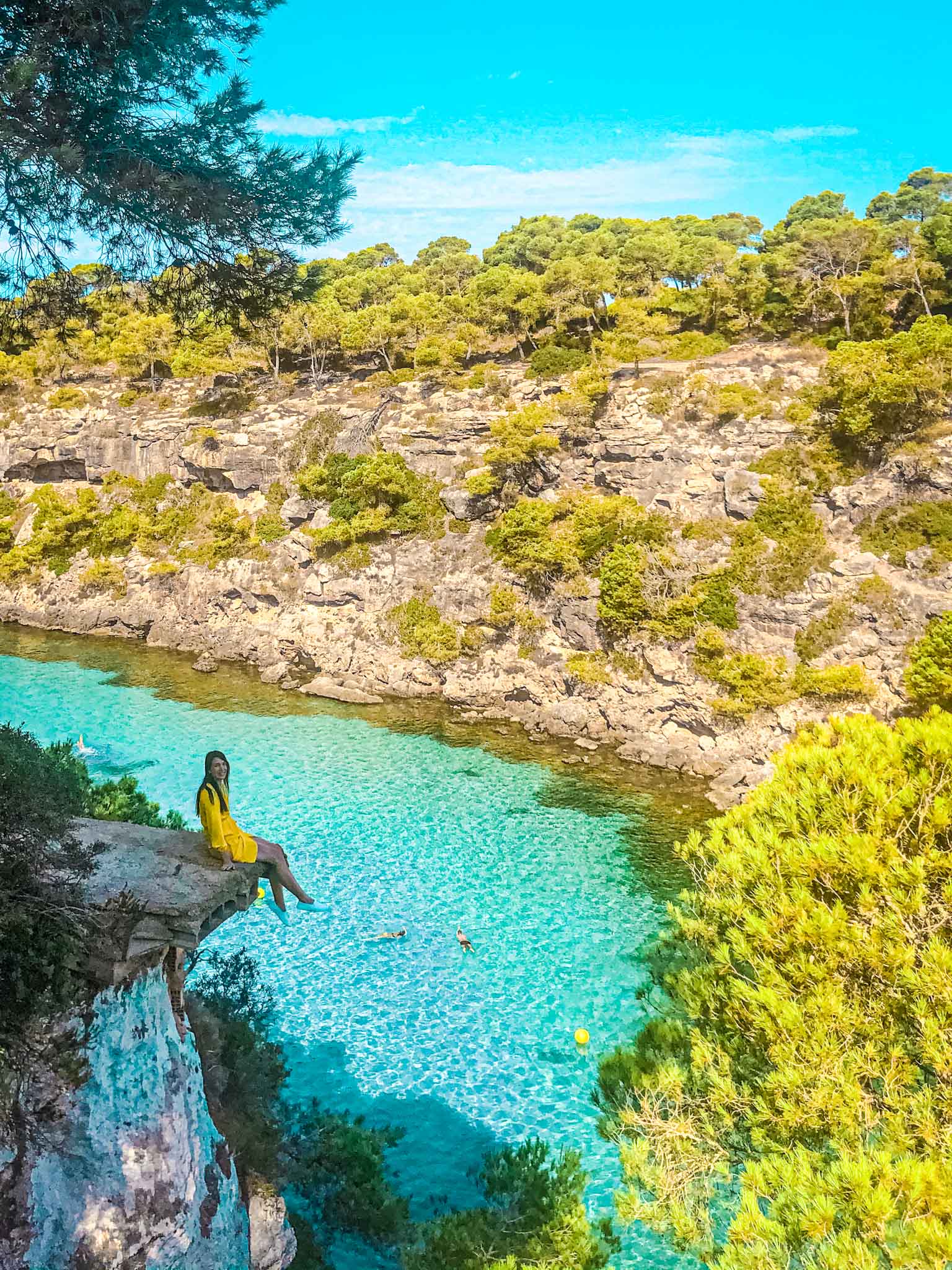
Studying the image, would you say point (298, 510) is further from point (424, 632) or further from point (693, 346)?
point (693, 346)

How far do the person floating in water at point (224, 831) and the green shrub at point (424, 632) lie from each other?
19.9m

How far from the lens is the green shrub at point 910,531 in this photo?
71.2 ft

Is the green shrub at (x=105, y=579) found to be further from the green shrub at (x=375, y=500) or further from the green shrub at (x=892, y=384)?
the green shrub at (x=892, y=384)

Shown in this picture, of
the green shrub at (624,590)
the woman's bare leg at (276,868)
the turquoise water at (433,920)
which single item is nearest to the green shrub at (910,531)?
the green shrub at (624,590)

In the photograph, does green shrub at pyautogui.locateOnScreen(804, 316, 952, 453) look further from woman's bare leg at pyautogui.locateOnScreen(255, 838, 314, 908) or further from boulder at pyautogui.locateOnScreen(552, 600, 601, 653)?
woman's bare leg at pyautogui.locateOnScreen(255, 838, 314, 908)

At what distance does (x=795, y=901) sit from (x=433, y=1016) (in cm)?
754

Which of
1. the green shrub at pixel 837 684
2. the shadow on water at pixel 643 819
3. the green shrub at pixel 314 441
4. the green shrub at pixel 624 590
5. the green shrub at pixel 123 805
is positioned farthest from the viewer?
the green shrub at pixel 314 441

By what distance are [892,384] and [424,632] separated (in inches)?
683

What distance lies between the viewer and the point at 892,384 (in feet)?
74.6

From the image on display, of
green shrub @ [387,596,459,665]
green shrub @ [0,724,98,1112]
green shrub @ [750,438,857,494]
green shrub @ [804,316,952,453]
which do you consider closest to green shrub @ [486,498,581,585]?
green shrub @ [387,596,459,665]

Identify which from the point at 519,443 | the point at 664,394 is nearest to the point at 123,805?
the point at 519,443

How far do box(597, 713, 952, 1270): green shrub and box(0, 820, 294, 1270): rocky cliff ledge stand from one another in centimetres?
395

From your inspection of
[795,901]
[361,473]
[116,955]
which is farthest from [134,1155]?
[361,473]

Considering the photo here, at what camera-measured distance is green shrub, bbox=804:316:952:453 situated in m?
22.8
